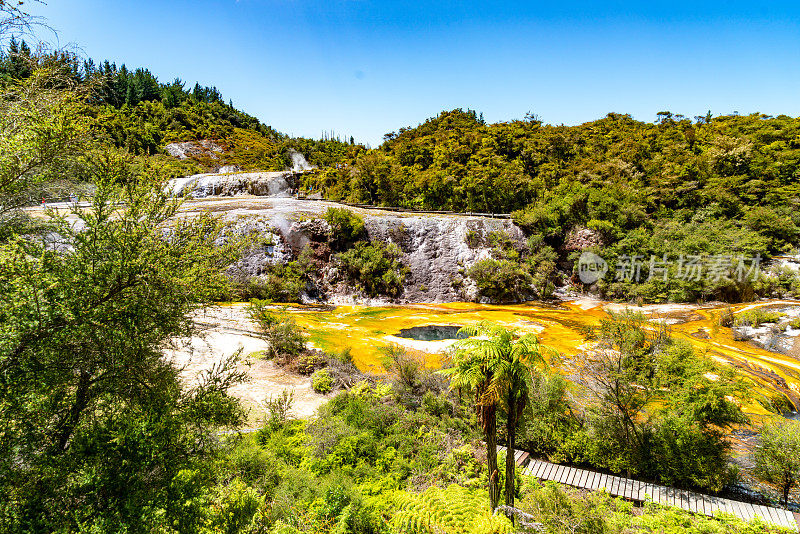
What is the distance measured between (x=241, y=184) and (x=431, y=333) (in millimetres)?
36840

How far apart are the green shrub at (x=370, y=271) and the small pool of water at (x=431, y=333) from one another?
8.48 metres

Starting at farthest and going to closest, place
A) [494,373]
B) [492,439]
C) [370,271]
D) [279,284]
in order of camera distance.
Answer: [370,271] < [279,284] < [492,439] < [494,373]

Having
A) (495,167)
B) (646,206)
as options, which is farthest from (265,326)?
(646,206)

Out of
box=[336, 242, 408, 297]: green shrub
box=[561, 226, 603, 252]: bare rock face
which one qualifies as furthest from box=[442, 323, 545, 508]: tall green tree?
box=[561, 226, 603, 252]: bare rock face

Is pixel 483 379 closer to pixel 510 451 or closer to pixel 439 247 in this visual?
pixel 510 451

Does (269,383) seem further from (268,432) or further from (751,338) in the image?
(751,338)

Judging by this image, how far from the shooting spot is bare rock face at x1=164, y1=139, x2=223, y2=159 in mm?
59475

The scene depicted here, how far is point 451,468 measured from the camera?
8758 millimetres

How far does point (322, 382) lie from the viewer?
13180 mm

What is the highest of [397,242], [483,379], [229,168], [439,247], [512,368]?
[229,168]

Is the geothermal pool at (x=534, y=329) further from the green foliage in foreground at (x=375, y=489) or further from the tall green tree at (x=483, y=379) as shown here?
the tall green tree at (x=483, y=379)

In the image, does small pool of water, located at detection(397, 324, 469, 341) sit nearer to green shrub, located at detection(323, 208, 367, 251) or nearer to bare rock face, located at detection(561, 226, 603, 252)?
green shrub, located at detection(323, 208, 367, 251)

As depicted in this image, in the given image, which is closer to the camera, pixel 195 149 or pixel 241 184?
pixel 241 184

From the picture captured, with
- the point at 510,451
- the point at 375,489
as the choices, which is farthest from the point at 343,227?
the point at 510,451
